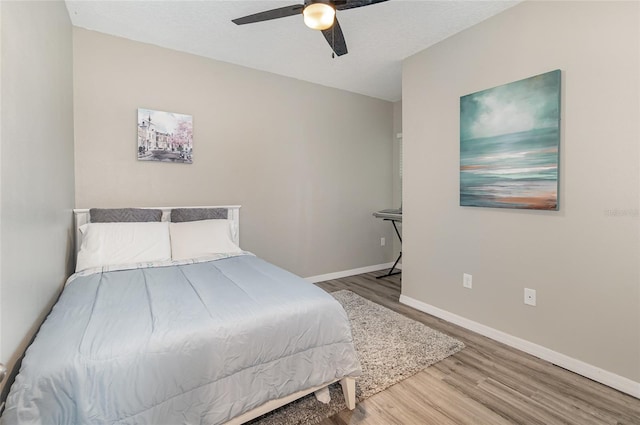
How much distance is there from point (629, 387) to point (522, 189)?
51.6 inches

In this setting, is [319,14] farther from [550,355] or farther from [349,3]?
[550,355]

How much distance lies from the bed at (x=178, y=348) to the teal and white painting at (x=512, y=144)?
64.5 inches

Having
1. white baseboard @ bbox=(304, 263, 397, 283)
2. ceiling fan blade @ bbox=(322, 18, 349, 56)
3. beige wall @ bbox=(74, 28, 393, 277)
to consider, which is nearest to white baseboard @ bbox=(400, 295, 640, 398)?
white baseboard @ bbox=(304, 263, 397, 283)

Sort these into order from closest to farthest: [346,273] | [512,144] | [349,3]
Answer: [349,3] < [512,144] < [346,273]

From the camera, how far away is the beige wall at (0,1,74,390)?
3.83 feet

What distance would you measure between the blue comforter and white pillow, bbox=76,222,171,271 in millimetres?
351

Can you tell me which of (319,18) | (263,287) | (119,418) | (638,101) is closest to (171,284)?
(263,287)

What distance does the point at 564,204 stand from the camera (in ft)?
6.66

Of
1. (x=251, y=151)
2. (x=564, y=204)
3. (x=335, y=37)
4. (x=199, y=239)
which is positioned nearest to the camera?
(x=564, y=204)

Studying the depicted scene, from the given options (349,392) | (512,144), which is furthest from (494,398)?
(512,144)

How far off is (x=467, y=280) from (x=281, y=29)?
2724mm

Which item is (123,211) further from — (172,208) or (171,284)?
(171,284)

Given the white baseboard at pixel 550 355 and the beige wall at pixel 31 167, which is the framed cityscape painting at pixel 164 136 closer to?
the beige wall at pixel 31 167

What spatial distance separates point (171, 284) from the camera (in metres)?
1.82
